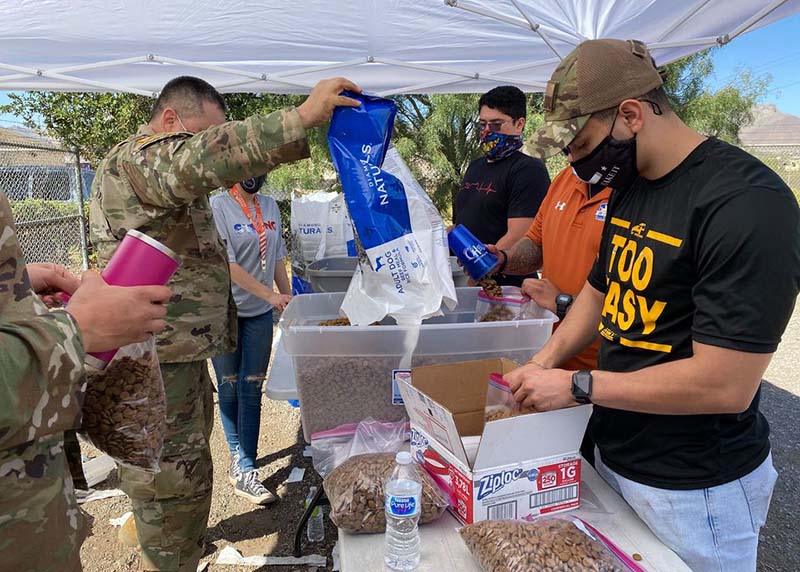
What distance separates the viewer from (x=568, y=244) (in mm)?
2070

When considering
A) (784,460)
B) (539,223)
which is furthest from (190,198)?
(784,460)

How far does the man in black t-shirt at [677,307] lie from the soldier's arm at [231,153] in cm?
72

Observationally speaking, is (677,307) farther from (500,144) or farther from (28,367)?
(500,144)

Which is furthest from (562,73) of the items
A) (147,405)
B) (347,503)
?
(147,405)

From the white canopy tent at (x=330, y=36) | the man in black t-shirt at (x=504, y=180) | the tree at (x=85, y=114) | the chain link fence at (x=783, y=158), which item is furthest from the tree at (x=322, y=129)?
the man in black t-shirt at (x=504, y=180)

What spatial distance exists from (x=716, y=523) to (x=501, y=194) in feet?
7.17

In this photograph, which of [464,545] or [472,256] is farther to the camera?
[472,256]

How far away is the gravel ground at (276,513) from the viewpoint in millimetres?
2664

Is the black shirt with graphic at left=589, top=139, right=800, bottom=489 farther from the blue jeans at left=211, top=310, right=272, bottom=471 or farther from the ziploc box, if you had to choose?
the blue jeans at left=211, top=310, right=272, bottom=471

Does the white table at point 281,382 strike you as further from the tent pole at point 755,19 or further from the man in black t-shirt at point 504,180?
the tent pole at point 755,19

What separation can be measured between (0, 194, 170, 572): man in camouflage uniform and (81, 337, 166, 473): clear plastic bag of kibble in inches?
4.3

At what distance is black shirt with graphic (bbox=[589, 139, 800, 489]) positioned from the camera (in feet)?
3.49

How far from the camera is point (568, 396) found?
1287mm

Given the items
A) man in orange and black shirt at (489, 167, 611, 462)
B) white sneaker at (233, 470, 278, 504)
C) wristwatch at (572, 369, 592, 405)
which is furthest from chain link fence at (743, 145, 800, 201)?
wristwatch at (572, 369, 592, 405)
